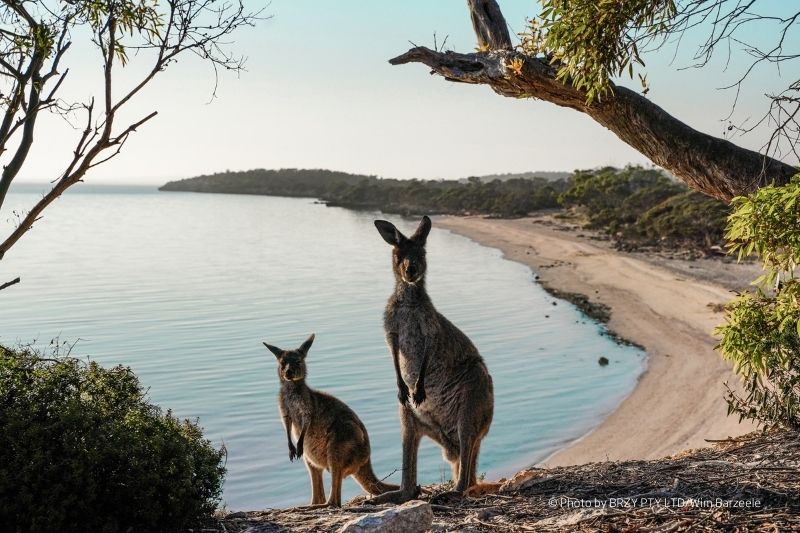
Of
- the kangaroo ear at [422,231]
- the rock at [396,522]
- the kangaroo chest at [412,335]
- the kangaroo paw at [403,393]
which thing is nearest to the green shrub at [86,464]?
the rock at [396,522]

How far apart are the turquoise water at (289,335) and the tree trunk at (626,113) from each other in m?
4.14

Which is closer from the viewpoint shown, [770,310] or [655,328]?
[770,310]

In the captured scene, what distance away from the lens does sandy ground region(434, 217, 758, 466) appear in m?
16.2

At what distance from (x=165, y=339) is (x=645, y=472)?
2371cm

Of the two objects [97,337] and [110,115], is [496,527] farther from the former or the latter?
[97,337]

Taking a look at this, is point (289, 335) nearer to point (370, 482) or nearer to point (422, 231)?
point (370, 482)

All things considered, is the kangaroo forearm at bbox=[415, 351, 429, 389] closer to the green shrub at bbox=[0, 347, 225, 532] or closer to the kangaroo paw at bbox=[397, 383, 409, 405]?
the kangaroo paw at bbox=[397, 383, 409, 405]

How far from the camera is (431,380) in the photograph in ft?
24.7

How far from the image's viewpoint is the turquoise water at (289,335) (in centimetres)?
1738

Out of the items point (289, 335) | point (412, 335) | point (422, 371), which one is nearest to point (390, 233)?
point (412, 335)

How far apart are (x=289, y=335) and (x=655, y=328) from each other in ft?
41.0

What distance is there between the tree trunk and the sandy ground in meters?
8.04

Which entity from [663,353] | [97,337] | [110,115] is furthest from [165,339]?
[110,115]

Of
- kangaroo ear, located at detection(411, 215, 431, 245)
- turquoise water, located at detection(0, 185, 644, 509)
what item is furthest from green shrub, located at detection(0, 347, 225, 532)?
turquoise water, located at detection(0, 185, 644, 509)
